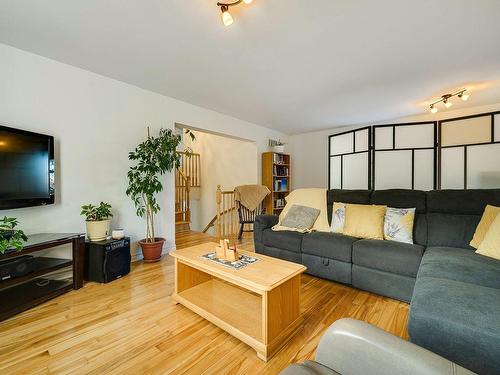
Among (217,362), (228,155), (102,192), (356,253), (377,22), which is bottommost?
(217,362)

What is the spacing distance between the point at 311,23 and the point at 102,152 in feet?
8.26

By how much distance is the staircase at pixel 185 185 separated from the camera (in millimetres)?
4961

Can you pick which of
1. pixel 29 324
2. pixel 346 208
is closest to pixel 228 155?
pixel 346 208

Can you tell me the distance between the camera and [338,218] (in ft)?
8.48

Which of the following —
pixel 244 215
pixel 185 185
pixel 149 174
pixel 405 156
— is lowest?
pixel 244 215

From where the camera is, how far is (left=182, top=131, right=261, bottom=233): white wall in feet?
16.6

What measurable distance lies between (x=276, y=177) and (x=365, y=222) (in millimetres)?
2998

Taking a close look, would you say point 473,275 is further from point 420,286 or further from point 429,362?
point 429,362

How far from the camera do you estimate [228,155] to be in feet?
17.9

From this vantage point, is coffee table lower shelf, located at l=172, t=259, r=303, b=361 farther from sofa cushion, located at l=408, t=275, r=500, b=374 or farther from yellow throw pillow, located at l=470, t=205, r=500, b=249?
yellow throw pillow, located at l=470, t=205, r=500, b=249

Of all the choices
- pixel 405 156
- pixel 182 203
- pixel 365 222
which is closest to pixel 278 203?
pixel 182 203

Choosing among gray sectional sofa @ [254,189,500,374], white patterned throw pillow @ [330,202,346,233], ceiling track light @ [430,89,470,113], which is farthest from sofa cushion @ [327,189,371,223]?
ceiling track light @ [430,89,470,113]

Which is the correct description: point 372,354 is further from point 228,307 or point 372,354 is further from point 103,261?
point 103,261

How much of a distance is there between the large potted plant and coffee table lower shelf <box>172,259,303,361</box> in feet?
3.84
